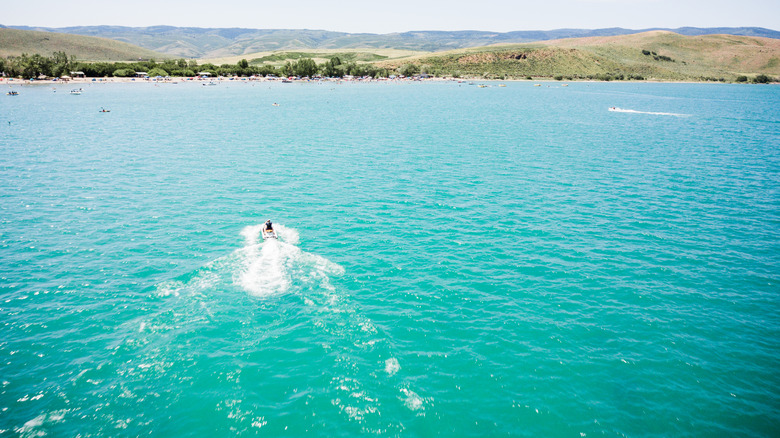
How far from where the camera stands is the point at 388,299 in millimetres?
37250

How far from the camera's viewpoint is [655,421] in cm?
2545

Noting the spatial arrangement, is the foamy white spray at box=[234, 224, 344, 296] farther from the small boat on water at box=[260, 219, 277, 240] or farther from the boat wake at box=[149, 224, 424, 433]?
the small boat on water at box=[260, 219, 277, 240]

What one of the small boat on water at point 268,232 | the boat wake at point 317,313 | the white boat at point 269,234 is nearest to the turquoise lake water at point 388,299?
the boat wake at point 317,313

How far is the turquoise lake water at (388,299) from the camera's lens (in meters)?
26.0

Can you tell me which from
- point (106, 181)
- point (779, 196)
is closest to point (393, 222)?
point (106, 181)

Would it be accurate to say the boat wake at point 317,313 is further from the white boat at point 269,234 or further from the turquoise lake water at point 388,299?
the white boat at point 269,234

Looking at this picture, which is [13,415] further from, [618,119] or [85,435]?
[618,119]

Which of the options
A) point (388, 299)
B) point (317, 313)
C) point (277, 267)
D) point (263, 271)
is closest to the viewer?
point (317, 313)

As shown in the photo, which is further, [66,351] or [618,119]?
[618,119]

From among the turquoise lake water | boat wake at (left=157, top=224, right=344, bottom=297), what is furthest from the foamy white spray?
the turquoise lake water

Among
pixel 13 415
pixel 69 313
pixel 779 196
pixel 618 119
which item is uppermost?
pixel 618 119

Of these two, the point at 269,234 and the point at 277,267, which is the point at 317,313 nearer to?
the point at 277,267

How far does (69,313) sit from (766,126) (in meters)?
188

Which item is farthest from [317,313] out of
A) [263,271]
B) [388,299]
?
[263,271]
